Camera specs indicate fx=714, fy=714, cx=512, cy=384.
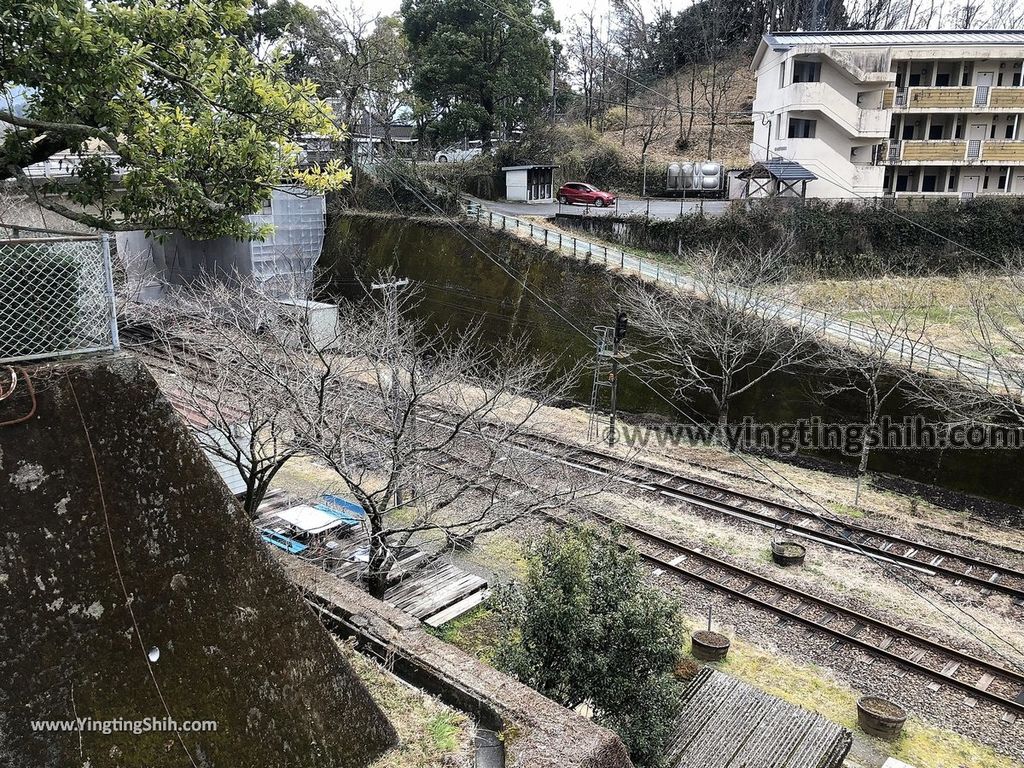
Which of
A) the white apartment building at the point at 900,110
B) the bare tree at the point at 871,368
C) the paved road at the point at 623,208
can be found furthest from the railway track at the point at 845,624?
the white apartment building at the point at 900,110

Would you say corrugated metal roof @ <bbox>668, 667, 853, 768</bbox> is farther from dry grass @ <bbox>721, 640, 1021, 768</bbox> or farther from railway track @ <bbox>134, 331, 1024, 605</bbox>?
Result: railway track @ <bbox>134, 331, 1024, 605</bbox>

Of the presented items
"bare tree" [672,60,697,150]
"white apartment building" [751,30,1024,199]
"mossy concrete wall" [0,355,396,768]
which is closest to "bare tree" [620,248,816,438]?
"white apartment building" [751,30,1024,199]

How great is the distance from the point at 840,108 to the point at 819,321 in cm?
1254

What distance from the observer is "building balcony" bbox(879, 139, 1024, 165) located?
27.8m

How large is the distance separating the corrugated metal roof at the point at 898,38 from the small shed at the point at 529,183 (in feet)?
34.8

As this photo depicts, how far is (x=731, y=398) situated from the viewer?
1992 cm

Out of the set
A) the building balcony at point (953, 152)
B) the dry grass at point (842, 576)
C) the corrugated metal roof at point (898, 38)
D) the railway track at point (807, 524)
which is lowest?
the dry grass at point (842, 576)

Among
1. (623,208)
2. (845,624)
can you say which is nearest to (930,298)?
(623,208)

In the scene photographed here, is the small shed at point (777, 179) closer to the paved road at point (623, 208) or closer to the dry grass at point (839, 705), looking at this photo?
the paved road at point (623, 208)

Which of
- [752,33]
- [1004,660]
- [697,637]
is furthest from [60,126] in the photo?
[752,33]

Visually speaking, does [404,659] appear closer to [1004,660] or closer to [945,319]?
[1004,660]

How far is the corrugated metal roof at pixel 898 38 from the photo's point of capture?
27.6 meters

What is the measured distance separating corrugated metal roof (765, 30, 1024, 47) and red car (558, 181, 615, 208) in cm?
880

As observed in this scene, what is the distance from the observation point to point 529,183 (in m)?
32.4
